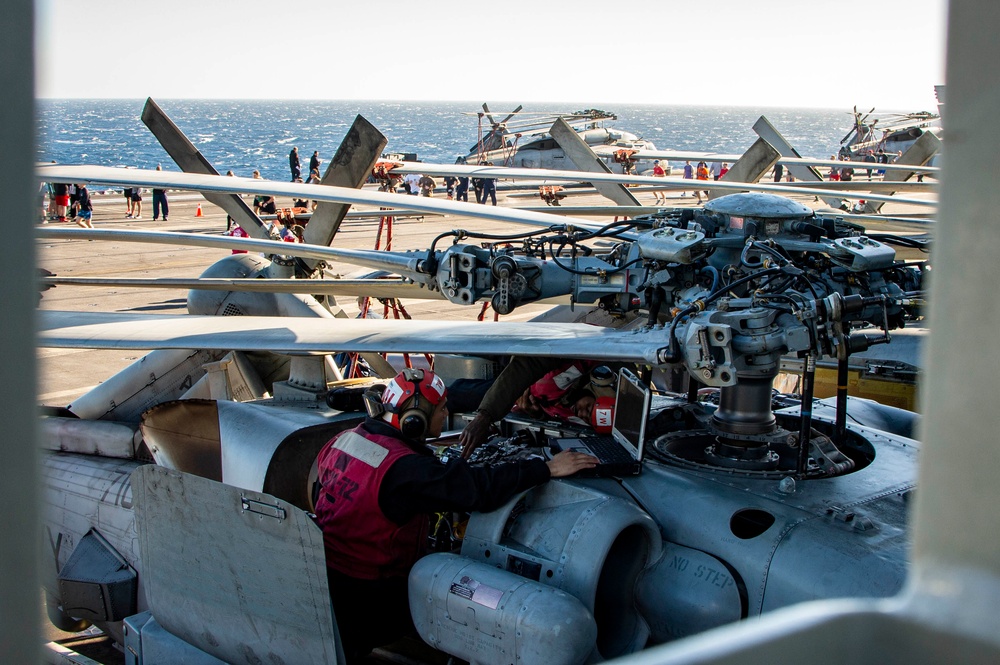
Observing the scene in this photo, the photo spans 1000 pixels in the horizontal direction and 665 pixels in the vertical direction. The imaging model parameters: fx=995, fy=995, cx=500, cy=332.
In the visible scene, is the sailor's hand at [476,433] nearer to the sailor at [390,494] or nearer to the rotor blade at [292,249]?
the sailor at [390,494]

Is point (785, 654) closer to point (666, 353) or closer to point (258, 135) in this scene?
point (666, 353)

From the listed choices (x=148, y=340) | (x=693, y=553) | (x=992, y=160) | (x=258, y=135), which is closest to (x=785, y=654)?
(x=992, y=160)

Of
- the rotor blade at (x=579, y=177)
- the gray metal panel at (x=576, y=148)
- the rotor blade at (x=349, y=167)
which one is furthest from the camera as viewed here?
the gray metal panel at (x=576, y=148)

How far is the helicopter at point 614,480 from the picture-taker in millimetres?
4309

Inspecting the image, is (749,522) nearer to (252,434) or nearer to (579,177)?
(252,434)

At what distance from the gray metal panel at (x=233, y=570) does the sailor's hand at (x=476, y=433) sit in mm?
1276

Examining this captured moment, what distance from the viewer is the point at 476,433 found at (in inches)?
215

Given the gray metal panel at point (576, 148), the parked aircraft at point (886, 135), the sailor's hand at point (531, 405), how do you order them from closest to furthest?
1. the sailor's hand at point (531, 405)
2. the gray metal panel at point (576, 148)
3. the parked aircraft at point (886, 135)

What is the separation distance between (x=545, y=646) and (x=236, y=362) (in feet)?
12.3

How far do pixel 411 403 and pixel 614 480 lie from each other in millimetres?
1065

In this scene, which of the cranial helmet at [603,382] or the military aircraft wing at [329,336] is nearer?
the military aircraft wing at [329,336]

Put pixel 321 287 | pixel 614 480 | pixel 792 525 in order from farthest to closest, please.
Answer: pixel 321 287
pixel 614 480
pixel 792 525

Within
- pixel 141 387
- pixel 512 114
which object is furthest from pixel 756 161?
pixel 512 114

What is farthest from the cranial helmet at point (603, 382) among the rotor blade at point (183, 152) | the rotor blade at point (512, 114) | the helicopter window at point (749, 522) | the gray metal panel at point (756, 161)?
the rotor blade at point (512, 114)
